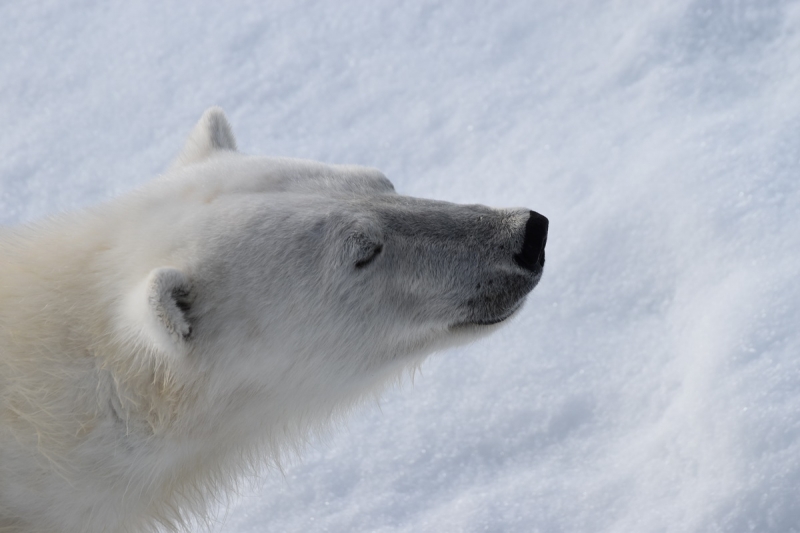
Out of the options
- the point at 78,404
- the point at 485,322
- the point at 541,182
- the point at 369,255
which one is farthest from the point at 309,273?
the point at 541,182

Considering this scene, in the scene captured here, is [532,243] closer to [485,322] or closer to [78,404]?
[485,322]

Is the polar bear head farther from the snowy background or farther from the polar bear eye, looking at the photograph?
the snowy background

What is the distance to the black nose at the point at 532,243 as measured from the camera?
2.28 meters

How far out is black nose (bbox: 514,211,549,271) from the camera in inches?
89.9

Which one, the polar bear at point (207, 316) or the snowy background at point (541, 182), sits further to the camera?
the snowy background at point (541, 182)

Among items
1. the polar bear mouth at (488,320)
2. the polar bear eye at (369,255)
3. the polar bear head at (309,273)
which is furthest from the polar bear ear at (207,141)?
the polar bear mouth at (488,320)

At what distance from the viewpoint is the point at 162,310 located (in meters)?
1.87

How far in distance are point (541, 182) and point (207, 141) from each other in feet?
6.19

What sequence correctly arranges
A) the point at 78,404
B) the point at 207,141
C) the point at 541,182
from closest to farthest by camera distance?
the point at 78,404
the point at 207,141
the point at 541,182

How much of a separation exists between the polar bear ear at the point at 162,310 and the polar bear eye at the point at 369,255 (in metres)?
0.45

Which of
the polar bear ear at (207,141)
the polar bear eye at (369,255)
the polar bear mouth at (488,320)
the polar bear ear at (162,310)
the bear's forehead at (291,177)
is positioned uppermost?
the polar bear ear at (207,141)

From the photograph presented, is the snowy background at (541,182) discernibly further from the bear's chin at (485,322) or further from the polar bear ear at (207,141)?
the polar bear ear at (207,141)

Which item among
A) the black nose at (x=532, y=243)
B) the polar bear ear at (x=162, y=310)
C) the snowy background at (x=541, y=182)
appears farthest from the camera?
the snowy background at (x=541, y=182)

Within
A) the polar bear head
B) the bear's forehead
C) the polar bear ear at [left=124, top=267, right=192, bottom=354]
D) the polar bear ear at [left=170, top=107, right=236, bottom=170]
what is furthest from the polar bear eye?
the polar bear ear at [left=170, top=107, right=236, bottom=170]
